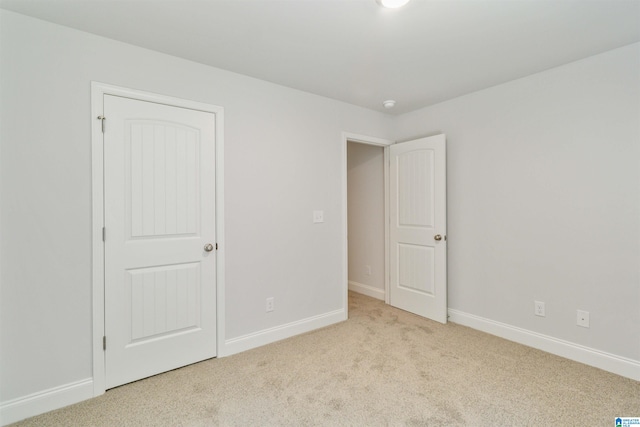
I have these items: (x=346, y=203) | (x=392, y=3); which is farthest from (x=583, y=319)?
(x=392, y=3)

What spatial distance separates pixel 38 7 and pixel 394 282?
150 inches

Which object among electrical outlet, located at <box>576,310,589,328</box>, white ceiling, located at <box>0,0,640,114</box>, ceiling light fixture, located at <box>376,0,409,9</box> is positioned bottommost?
electrical outlet, located at <box>576,310,589,328</box>

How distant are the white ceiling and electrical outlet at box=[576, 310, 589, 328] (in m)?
1.99

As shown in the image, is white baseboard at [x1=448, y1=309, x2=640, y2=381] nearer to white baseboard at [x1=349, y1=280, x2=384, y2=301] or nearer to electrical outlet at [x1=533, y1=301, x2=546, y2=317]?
electrical outlet at [x1=533, y1=301, x2=546, y2=317]

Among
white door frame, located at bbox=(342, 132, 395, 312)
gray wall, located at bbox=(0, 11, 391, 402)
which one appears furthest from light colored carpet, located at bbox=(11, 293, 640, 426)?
white door frame, located at bbox=(342, 132, 395, 312)

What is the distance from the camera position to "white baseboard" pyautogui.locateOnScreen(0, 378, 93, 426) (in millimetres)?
1714

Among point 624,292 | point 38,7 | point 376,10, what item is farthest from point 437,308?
point 38,7

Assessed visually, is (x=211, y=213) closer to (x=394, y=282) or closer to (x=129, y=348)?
(x=129, y=348)

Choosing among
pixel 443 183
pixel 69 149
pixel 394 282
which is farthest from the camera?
pixel 394 282

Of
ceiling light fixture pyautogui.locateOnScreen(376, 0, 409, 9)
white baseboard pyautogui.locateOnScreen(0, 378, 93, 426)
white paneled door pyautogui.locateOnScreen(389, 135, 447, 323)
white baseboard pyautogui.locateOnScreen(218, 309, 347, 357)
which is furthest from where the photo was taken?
white paneled door pyautogui.locateOnScreen(389, 135, 447, 323)

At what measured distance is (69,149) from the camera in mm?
1899

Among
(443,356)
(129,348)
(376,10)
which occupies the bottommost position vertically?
(443,356)

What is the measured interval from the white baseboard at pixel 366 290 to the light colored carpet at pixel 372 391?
1331 millimetres
